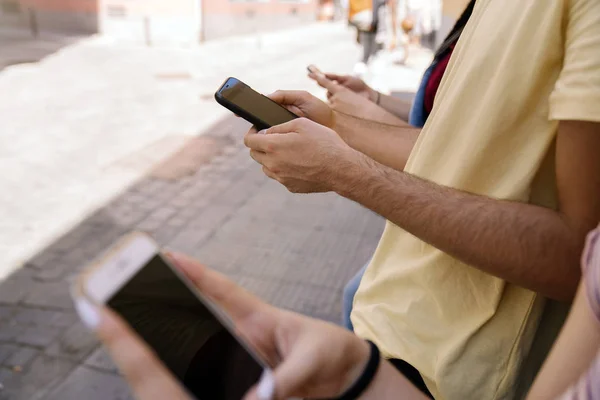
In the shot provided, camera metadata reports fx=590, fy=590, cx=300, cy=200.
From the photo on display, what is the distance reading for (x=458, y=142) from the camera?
1.21 metres

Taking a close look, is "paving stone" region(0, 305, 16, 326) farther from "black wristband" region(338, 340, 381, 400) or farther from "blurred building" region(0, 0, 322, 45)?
"blurred building" region(0, 0, 322, 45)

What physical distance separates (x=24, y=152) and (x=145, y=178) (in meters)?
1.47

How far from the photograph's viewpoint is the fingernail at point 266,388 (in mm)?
728

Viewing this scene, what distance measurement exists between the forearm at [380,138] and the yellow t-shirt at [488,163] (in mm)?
381

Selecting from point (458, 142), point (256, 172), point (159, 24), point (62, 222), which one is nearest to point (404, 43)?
point (159, 24)

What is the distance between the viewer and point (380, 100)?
2082 millimetres

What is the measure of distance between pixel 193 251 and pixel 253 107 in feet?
8.99

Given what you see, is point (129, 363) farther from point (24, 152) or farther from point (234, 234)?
point (24, 152)

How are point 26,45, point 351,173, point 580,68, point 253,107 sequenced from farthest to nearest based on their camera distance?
point 26,45 < point 253,107 < point 351,173 < point 580,68

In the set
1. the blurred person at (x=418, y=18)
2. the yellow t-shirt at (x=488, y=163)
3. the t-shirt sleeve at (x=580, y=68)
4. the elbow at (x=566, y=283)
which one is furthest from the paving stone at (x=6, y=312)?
the blurred person at (x=418, y=18)

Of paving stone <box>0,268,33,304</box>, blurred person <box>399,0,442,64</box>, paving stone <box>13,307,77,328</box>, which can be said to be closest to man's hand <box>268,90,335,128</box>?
paving stone <box>13,307,77,328</box>

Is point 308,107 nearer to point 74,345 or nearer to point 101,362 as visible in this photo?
point 101,362

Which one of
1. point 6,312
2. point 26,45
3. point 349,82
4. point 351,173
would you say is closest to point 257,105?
point 351,173

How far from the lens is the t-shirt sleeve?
0.97 m
